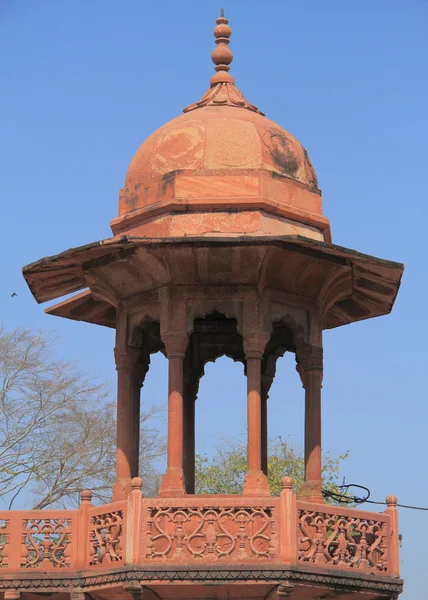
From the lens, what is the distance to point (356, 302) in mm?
19156

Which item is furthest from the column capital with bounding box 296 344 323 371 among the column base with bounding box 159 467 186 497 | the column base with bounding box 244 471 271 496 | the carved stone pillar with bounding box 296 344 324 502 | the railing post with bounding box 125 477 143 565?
the railing post with bounding box 125 477 143 565

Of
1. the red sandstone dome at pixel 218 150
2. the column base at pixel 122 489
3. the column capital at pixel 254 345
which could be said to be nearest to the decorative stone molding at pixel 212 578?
the column base at pixel 122 489

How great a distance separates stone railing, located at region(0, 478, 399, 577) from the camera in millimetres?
15281

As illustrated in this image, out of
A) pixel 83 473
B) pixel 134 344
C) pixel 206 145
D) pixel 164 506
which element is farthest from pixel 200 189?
pixel 83 473

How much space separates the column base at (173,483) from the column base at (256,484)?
77 cm

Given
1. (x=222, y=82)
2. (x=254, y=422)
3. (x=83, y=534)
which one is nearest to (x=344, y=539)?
(x=254, y=422)

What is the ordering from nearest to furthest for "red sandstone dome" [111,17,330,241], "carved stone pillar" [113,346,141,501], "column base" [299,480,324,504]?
"column base" [299,480,324,504] < "red sandstone dome" [111,17,330,241] < "carved stone pillar" [113,346,141,501]

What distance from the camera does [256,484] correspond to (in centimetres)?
1638

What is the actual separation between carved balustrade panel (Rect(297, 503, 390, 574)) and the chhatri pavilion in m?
0.02

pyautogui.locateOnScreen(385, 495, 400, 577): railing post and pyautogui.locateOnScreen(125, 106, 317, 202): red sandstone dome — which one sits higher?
pyautogui.locateOnScreen(125, 106, 317, 202): red sandstone dome

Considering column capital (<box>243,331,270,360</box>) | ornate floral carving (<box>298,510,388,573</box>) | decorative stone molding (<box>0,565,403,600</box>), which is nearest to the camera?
decorative stone molding (<box>0,565,403,600</box>)

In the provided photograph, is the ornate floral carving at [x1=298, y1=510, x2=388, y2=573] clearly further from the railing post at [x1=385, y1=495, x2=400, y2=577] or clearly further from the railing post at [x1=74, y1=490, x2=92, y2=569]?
the railing post at [x1=74, y1=490, x2=92, y2=569]

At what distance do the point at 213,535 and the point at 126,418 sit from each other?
9.56 ft

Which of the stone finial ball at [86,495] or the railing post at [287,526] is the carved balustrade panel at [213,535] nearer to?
the railing post at [287,526]
